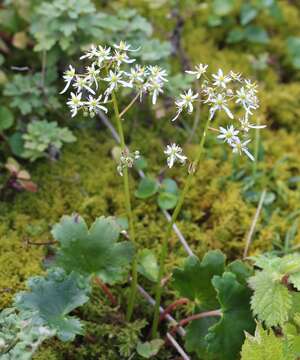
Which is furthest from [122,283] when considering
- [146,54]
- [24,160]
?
[146,54]

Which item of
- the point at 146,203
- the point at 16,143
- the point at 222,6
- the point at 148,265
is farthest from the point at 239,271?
the point at 222,6

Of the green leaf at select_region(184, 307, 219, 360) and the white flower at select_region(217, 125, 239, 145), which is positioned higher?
the white flower at select_region(217, 125, 239, 145)

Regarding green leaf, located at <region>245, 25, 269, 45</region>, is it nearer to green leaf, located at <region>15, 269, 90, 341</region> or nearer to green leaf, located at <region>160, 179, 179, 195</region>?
green leaf, located at <region>160, 179, 179, 195</region>

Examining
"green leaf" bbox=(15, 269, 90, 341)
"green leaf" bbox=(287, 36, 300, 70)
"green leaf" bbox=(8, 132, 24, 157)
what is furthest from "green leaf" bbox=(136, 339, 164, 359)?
"green leaf" bbox=(287, 36, 300, 70)

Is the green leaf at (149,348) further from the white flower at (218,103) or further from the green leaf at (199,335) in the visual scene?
the white flower at (218,103)

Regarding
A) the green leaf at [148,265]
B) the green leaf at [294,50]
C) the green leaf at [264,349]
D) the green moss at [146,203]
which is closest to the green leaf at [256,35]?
the green leaf at [294,50]
